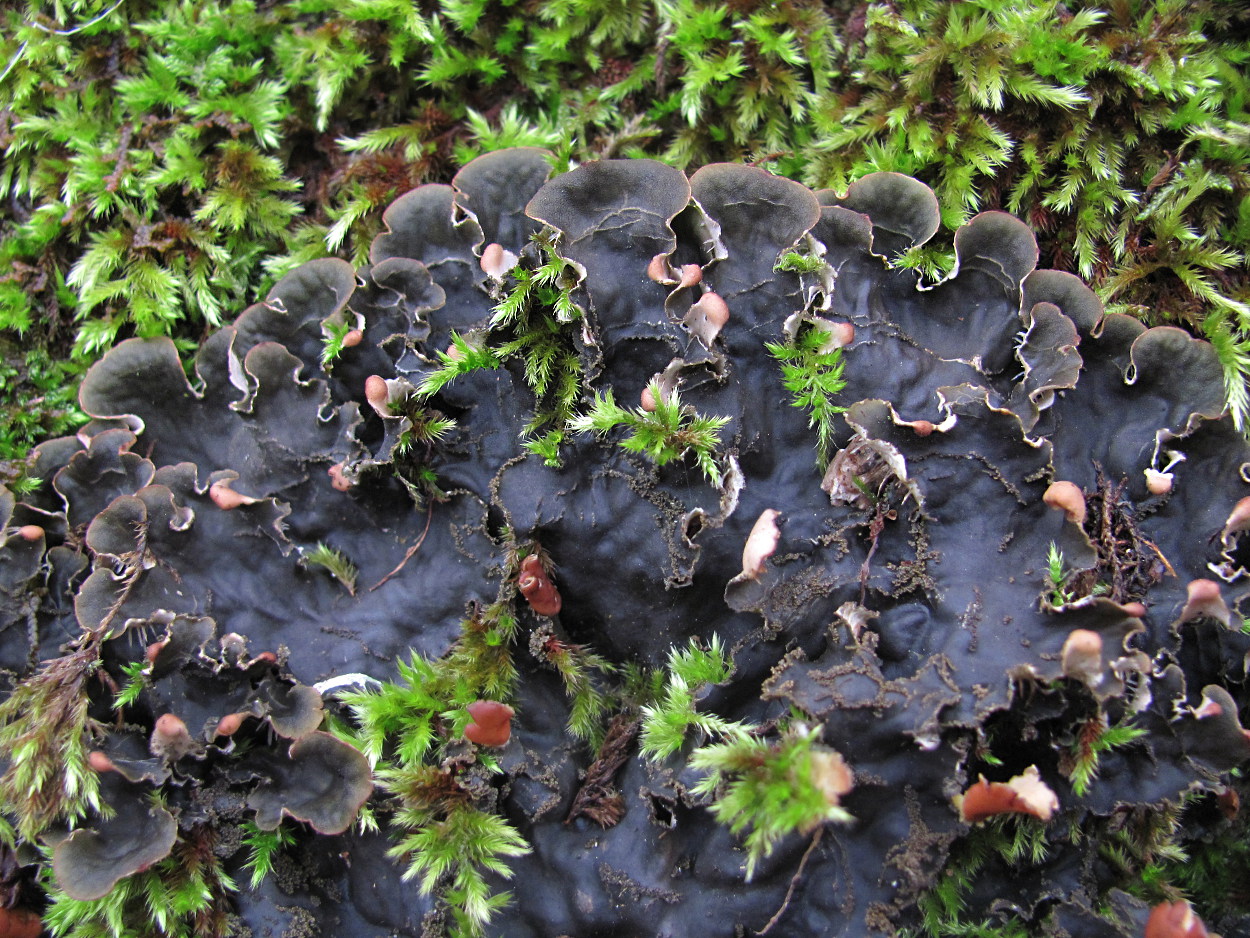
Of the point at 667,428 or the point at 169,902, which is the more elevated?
the point at 667,428

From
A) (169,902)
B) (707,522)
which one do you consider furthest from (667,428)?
(169,902)

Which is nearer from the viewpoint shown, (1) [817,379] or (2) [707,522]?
(2) [707,522]

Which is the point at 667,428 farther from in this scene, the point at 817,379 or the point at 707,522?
the point at 817,379

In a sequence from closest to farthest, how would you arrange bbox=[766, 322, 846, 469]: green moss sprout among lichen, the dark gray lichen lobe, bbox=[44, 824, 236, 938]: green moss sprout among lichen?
the dark gray lichen lobe → bbox=[44, 824, 236, 938]: green moss sprout among lichen → bbox=[766, 322, 846, 469]: green moss sprout among lichen

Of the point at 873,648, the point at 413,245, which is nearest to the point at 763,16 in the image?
the point at 413,245

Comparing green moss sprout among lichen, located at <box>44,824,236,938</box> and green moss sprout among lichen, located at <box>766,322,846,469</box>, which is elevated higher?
green moss sprout among lichen, located at <box>766,322,846,469</box>

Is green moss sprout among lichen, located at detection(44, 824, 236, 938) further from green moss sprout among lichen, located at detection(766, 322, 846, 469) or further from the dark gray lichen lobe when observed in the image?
green moss sprout among lichen, located at detection(766, 322, 846, 469)

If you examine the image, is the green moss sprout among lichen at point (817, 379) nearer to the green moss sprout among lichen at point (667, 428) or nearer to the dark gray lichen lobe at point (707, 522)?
the dark gray lichen lobe at point (707, 522)

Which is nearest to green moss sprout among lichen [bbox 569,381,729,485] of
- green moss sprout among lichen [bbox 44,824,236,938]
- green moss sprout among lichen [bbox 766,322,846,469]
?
green moss sprout among lichen [bbox 766,322,846,469]

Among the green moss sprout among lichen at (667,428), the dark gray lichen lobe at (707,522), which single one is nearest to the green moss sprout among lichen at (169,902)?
the dark gray lichen lobe at (707,522)
